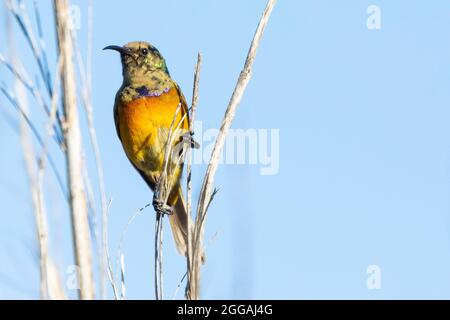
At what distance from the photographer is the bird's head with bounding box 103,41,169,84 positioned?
277 inches

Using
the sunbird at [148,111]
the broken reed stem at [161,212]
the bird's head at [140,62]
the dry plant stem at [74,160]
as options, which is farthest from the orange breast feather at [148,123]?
the dry plant stem at [74,160]

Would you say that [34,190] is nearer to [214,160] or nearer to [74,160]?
[74,160]

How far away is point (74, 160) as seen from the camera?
2.54m

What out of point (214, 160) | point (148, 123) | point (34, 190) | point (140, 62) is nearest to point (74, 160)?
point (34, 190)

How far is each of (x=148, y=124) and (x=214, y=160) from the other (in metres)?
3.60

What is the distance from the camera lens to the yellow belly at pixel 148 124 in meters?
6.63

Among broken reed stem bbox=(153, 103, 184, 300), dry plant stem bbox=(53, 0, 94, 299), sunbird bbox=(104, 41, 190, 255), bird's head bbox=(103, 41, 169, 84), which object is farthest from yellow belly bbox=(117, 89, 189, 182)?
dry plant stem bbox=(53, 0, 94, 299)

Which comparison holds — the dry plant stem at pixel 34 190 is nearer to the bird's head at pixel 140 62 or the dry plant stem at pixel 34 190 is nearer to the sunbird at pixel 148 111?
the sunbird at pixel 148 111

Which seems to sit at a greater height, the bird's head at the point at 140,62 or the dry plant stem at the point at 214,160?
the bird's head at the point at 140,62

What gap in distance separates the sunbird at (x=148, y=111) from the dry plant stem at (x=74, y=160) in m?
3.81

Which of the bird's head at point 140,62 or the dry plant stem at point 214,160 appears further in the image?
the bird's head at point 140,62
